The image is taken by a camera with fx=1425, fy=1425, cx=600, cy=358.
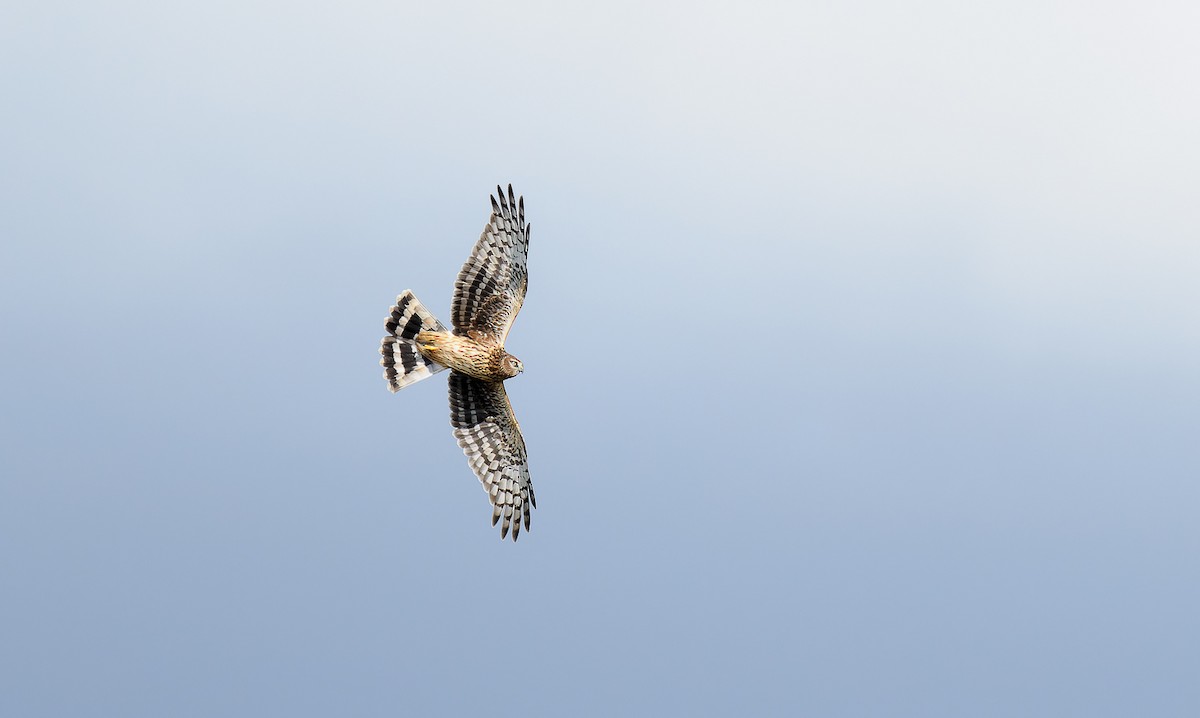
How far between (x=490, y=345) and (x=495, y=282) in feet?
3.25

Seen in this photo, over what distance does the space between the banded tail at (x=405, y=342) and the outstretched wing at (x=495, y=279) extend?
1.87ft

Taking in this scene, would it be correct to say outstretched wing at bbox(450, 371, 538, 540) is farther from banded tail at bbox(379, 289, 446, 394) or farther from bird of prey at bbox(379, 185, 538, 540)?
banded tail at bbox(379, 289, 446, 394)

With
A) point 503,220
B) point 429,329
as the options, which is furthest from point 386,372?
point 503,220

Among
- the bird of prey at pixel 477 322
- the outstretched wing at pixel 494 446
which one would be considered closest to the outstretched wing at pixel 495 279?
the bird of prey at pixel 477 322

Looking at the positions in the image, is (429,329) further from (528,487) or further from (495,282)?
Result: (528,487)

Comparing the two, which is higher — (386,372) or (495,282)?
(495,282)

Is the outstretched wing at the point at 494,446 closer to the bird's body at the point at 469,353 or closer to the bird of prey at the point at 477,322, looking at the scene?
the bird of prey at the point at 477,322

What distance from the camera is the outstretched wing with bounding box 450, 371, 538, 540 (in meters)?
23.2

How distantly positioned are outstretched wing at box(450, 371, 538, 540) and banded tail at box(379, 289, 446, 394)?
0.84 meters

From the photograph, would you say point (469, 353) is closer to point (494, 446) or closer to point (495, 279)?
point (495, 279)

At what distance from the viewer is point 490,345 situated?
22266 millimetres

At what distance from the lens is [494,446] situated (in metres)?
23.5

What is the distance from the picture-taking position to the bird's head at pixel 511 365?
22.2 metres

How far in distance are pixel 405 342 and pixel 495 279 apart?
176 centimetres
